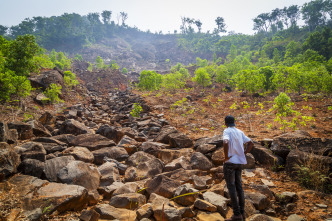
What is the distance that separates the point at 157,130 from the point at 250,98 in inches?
498

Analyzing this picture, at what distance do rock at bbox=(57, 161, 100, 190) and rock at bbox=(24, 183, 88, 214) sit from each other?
13.6 inches

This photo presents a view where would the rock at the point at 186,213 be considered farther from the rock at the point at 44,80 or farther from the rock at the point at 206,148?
the rock at the point at 44,80

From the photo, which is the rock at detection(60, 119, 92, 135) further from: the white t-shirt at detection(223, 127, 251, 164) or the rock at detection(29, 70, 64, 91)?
the rock at detection(29, 70, 64, 91)

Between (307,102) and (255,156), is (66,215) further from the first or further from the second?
(307,102)

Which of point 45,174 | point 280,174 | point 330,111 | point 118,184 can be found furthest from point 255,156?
point 330,111

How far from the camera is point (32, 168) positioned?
15.4ft

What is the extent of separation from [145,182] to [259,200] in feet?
9.51

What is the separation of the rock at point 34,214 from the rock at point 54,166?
1.53 meters

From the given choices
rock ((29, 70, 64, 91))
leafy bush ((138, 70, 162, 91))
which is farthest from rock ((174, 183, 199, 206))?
leafy bush ((138, 70, 162, 91))

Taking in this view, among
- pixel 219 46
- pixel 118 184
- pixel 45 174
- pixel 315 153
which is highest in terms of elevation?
pixel 219 46

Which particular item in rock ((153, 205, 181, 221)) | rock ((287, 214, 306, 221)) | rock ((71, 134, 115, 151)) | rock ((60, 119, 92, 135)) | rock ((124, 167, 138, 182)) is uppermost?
rock ((60, 119, 92, 135))

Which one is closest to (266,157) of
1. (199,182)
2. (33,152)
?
(199,182)

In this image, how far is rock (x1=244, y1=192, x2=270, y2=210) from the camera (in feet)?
12.7

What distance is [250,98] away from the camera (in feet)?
60.5
